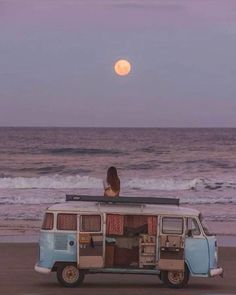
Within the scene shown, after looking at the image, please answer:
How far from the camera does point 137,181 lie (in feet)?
154

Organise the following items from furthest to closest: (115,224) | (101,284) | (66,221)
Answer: (101,284) → (66,221) → (115,224)

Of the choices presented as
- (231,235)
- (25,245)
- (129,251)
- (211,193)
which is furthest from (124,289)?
(211,193)

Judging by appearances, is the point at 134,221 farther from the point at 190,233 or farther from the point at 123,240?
the point at 190,233

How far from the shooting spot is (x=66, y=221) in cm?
1316

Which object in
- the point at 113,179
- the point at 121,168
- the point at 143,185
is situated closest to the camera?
the point at 113,179

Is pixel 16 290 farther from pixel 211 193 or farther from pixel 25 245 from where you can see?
pixel 211 193

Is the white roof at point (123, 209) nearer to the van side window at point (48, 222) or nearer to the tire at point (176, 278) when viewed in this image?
the van side window at point (48, 222)

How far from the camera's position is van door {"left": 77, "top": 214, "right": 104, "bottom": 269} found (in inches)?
515

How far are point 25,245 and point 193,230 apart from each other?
6.20 meters

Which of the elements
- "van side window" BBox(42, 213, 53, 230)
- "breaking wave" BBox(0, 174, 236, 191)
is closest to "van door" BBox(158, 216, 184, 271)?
"van side window" BBox(42, 213, 53, 230)

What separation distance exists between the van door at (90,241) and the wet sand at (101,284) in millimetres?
414

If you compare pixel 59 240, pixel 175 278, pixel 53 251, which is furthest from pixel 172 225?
pixel 53 251

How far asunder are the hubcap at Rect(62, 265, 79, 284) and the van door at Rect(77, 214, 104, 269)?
20 centimetres

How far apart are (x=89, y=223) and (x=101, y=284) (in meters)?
1.21
